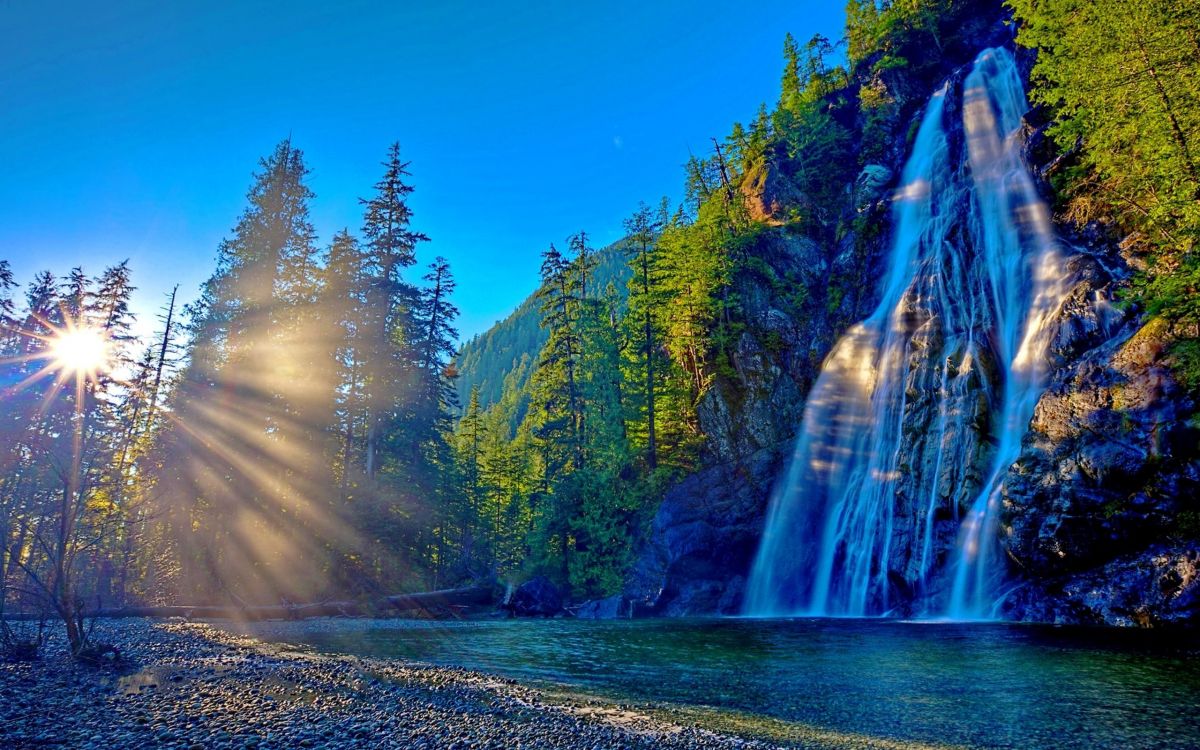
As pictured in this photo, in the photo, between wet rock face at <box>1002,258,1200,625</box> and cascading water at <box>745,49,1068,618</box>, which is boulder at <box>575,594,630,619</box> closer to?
cascading water at <box>745,49,1068,618</box>

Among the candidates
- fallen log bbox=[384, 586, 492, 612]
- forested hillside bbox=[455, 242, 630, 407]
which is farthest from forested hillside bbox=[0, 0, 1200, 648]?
forested hillside bbox=[455, 242, 630, 407]

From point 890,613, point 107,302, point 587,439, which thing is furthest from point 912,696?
point 107,302

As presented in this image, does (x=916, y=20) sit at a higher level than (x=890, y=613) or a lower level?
higher

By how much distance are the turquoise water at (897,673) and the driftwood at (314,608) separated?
5354 mm

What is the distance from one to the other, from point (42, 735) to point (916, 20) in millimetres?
52314

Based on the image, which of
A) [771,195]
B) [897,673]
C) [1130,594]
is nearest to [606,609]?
[1130,594]

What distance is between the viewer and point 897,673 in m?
8.59

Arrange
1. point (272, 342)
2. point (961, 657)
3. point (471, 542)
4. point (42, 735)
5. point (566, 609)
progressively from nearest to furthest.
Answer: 1. point (42, 735)
2. point (961, 657)
3. point (272, 342)
4. point (566, 609)
5. point (471, 542)

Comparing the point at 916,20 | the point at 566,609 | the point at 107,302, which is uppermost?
the point at 916,20

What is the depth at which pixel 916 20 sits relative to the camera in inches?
1569

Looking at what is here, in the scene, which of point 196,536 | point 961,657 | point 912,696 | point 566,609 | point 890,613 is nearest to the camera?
point 912,696

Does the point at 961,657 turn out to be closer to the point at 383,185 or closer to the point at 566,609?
the point at 566,609

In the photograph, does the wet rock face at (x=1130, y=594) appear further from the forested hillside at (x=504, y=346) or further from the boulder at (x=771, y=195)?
the forested hillside at (x=504, y=346)

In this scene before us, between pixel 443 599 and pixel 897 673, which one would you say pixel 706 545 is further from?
pixel 897 673
